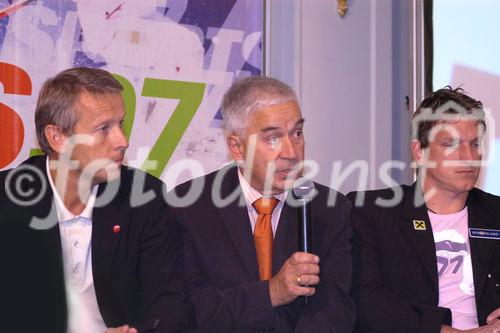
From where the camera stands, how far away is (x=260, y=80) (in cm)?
335

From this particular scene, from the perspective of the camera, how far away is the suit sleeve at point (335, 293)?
3.10m

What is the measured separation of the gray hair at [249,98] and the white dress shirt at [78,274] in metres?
0.76

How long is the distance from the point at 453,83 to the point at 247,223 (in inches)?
80.1

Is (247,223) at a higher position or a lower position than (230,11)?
lower

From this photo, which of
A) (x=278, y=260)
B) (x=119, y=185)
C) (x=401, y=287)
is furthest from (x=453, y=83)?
(x=119, y=185)

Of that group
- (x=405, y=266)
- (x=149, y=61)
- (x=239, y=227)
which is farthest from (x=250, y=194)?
(x=149, y=61)

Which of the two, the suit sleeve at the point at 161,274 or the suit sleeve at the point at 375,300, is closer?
the suit sleeve at the point at 161,274

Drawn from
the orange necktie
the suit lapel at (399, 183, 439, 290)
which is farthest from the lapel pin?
the orange necktie

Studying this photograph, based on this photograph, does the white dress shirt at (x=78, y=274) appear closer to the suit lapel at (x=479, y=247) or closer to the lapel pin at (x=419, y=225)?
the lapel pin at (x=419, y=225)

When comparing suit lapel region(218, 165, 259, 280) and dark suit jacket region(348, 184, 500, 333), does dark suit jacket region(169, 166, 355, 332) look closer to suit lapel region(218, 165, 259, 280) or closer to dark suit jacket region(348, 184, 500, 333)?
suit lapel region(218, 165, 259, 280)

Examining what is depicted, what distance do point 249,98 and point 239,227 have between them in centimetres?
56

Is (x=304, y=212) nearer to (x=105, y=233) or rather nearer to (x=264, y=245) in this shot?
(x=264, y=245)

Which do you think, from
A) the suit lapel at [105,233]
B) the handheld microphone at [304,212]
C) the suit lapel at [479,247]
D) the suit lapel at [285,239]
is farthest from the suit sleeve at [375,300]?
the suit lapel at [105,233]

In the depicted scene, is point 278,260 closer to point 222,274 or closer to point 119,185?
point 222,274
